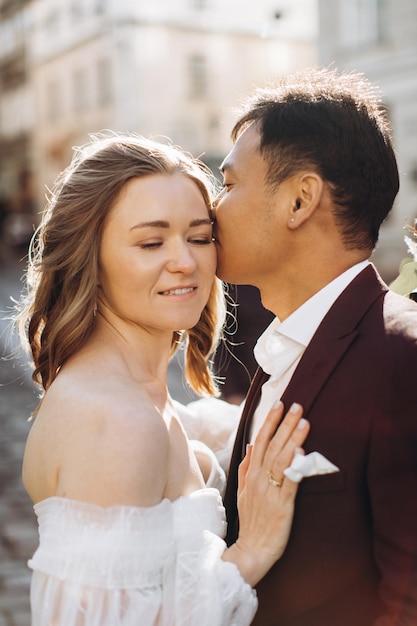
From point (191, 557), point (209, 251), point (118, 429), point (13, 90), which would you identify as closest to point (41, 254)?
point (209, 251)


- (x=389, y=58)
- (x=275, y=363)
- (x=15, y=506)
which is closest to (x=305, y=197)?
(x=275, y=363)

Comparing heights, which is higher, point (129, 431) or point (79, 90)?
point (79, 90)

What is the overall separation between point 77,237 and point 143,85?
1042 inches

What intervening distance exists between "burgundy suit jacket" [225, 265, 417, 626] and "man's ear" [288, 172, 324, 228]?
242 millimetres

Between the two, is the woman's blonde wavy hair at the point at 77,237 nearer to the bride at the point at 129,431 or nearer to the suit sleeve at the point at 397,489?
the bride at the point at 129,431

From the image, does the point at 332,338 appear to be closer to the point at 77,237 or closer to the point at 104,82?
the point at 77,237

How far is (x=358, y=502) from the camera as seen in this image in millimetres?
1897

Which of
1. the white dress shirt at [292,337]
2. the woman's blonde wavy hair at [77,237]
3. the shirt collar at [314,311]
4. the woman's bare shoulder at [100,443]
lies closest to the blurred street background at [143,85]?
the woman's blonde wavy hair at [77,237]

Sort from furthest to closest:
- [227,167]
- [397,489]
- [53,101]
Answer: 1. [53,101]
2. [227,167]
3. [397,489]

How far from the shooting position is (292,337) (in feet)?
7.06

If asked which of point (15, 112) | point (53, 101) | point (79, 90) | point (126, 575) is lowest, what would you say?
point (126, 575)

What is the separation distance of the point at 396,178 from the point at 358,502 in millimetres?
834

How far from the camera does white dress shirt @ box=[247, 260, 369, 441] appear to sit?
214 centimetres

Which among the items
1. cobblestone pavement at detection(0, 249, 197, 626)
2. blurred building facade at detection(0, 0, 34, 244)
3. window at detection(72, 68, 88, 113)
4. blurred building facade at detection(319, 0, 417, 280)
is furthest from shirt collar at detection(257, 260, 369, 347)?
blurred building facade at detection(0, 0, 34, 244)
